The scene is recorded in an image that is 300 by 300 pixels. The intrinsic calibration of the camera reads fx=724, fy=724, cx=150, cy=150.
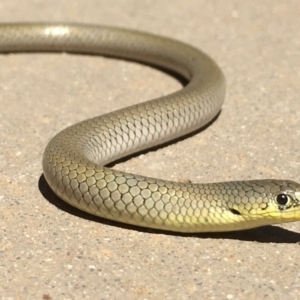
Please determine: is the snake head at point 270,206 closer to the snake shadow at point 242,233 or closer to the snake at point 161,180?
the snake at point 161,180

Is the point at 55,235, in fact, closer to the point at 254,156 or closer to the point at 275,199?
the point at 275,199

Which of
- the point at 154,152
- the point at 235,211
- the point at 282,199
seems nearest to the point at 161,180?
the point at 235,211

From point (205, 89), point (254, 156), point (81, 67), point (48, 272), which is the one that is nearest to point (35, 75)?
point (81, 67)

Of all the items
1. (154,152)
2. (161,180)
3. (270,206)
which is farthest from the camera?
(154,152)

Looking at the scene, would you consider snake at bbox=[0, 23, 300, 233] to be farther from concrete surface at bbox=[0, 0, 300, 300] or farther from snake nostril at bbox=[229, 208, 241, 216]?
concrete surface at bbox=[0, 0, 300, 300]

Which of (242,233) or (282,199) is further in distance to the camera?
(242,233)

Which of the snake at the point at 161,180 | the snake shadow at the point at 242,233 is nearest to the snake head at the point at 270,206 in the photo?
the snake at the point at 161,180

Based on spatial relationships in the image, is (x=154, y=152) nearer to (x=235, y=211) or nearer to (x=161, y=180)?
(x=161, y=180)
